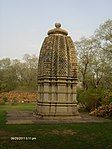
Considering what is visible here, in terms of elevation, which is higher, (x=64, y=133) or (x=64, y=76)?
(x=64, y=76)

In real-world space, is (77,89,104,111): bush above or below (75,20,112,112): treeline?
below

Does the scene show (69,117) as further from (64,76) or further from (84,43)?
(84,43)

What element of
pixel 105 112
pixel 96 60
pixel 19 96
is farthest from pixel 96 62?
pixel 105 112

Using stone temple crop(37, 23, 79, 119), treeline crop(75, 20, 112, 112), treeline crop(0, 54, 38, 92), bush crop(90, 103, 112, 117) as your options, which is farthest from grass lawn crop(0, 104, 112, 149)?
treeline crop(0, 54, 38, 92)

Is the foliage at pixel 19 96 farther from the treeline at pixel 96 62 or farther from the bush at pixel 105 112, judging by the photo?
the bush at pixel 105 112

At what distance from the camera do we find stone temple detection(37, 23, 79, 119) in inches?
541

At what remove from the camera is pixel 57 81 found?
13.8m

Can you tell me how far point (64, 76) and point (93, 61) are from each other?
20.7m

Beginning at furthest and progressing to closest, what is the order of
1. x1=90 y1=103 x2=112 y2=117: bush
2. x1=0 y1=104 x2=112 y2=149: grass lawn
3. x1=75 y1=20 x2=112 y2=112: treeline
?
x1=75 y1=20 x2=112 y2=112: treeline, x1=90 y1=103 x2=112 y2=117: bush, x1=0 y1=104 x2=112 y2=149: grass lawn

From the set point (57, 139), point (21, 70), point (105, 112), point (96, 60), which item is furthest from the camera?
point (21, 70)

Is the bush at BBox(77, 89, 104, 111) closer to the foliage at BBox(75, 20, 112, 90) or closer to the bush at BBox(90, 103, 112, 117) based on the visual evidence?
the bush at BBox(90, 103, 112, 117)

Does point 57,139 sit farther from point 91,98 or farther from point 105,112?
point 91,98

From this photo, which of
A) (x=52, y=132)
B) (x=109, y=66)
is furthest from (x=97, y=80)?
(x=52, y=132)

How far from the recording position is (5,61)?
2464 inches
